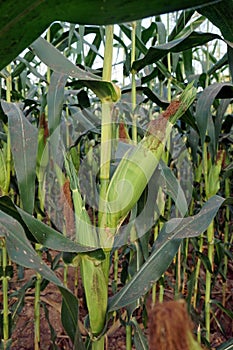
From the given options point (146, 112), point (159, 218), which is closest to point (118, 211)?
point (159, 218)

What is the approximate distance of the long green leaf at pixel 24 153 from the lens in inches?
29.5

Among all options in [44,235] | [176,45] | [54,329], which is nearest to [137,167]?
[44,235]

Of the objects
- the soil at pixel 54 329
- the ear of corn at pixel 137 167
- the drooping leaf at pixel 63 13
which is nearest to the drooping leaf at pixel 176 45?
the ear of corn at pixel 137 167

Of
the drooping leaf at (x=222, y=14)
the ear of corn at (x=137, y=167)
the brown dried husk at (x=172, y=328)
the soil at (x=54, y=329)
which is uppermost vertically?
the drooping leaf at (x=222, y=14)

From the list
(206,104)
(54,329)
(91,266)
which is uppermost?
(206,104)

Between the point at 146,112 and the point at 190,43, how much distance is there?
1353mm

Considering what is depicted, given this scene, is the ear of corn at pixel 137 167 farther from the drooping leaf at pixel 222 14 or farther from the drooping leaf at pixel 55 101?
the drooping leaf at pixel 55 101

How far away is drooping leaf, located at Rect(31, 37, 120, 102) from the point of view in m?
0.68

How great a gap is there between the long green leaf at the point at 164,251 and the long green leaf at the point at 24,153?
0.72ft

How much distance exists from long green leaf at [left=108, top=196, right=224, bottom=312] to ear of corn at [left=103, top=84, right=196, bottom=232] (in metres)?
0.13

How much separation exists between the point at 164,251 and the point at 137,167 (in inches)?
7.6

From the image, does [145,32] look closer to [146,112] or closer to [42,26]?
[146,112]

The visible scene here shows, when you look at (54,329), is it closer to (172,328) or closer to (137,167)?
(137,167)

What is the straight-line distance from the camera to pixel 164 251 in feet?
2.53
